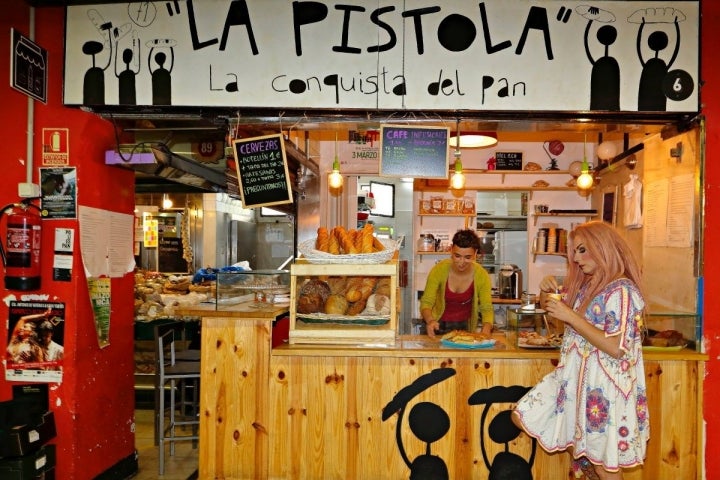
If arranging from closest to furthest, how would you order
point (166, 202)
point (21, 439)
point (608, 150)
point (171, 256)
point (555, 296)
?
point (555, 296) → point (21, 439) → point (608, 150) → point (166, 202) → point (171, 256)

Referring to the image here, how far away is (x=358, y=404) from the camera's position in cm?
356

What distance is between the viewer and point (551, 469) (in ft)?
11.5

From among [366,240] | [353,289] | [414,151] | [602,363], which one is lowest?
[602,363]

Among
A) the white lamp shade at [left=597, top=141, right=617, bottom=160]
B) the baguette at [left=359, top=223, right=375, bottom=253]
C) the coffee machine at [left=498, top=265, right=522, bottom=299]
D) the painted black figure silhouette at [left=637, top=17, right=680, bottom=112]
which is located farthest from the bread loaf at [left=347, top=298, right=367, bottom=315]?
the coffee machine at [left=498, top=265, right=522, bottom=299]

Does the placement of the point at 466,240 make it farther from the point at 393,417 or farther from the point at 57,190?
the point at 57,190

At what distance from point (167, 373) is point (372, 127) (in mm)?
2751

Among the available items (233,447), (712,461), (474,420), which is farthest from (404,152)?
(712,461)

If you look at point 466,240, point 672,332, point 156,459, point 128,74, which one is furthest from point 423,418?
point 128,74

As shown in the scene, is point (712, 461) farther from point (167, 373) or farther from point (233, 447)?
point (167, 373)

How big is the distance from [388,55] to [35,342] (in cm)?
314

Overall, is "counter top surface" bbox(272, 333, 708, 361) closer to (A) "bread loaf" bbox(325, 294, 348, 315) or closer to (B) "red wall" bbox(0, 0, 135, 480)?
(A) "bread loaf" bbox(325, 294, 348, 315)

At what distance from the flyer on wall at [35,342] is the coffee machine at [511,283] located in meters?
5.82

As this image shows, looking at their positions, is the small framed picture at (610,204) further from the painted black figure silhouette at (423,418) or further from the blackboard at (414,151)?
the painted black figure silhouette at (423,418)

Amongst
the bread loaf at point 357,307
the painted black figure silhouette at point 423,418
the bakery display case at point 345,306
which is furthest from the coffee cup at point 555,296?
the bread loaf at point 357,307
